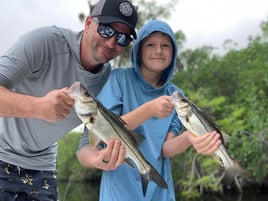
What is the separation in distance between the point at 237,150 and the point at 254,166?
99.6 inches

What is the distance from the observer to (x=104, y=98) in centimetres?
259

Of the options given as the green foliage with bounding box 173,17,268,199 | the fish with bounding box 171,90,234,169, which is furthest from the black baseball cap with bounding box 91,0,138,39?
the green foliage with bounding box 173,17,268,199

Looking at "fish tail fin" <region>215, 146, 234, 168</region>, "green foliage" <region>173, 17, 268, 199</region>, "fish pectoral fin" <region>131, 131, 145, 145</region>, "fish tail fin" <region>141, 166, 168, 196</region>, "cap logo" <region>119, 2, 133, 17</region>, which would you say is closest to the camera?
"fish pectoral fin" <region>131, 131, 145, 145</region>

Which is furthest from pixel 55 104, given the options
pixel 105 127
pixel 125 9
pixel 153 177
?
pixel 125 9

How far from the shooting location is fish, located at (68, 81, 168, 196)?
6.28 feet

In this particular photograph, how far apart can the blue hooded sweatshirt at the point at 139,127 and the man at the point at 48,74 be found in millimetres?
173

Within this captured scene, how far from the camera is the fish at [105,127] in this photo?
1.91 m

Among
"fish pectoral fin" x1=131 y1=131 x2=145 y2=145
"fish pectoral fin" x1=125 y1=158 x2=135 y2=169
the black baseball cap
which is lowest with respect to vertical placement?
"fish pectoral fin" x1=125 y1=158 x2=135 y2=169

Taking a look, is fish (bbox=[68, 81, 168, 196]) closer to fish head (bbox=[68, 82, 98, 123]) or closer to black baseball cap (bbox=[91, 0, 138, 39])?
fish head (bbox=[68, 82, 98, 123])

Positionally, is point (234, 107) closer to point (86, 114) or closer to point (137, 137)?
point (137, 137)

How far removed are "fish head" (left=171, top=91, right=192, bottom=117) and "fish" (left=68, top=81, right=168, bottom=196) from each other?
0.85 ft

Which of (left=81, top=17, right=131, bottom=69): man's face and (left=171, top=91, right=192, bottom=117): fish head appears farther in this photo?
(left=81, top=17, right=131, bottom=69): man's face

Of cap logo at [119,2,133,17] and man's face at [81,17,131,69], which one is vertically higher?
cap logo at [119,2,133,17]

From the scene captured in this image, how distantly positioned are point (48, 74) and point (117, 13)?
582mm
